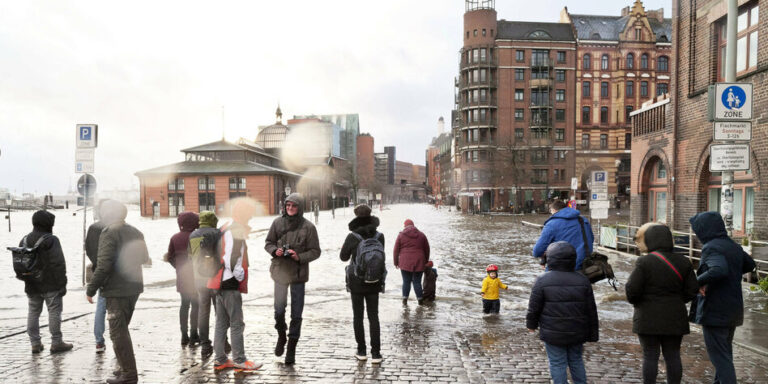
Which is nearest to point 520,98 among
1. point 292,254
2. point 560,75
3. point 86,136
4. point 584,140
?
point 560,75

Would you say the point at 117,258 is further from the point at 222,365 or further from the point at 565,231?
the point at 565,231

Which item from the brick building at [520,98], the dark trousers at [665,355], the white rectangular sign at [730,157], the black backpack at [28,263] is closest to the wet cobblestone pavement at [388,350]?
the dark trousers at [665,355]

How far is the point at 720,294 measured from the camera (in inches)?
181

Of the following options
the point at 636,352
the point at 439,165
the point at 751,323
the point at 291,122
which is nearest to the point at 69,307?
the point at 636,352

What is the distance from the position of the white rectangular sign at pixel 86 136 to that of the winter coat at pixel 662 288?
446 inches

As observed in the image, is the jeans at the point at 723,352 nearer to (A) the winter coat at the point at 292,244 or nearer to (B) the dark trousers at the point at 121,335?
(A) the winter coat at the point at 292,244

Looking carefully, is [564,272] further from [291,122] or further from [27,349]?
[291,122]

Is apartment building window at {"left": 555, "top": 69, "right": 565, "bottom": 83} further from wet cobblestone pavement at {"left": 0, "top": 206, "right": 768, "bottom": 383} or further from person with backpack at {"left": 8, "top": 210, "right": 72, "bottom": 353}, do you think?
person with backpack at {"left": 8, "top": 210, "right": 72, "bottom": 353}

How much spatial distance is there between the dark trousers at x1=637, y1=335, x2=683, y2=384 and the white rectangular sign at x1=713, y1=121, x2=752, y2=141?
393 cm

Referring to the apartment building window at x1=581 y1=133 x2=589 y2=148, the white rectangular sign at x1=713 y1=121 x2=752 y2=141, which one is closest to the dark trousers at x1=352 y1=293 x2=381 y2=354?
the white rectangular sign at x1=713 y1=121 x2=752 y2=141

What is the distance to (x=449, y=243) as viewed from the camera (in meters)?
21.7

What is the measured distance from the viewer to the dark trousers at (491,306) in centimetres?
827

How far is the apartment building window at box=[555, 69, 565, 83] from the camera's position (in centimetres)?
6656

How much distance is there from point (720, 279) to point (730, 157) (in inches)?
131
